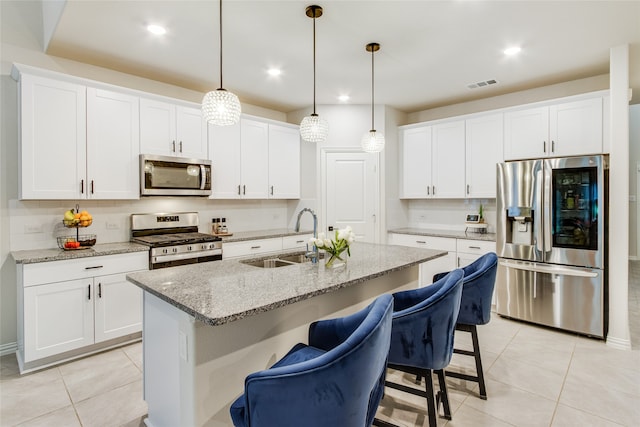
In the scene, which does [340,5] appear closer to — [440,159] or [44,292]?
[440,159]

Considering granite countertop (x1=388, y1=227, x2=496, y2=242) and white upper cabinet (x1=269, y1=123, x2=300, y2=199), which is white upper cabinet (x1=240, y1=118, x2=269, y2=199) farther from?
granite countertop (x1=388, y1=227, x2=496, y2=242)

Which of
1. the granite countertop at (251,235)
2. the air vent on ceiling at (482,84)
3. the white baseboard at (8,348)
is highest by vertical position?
the air vent on ceiling at (482,84)

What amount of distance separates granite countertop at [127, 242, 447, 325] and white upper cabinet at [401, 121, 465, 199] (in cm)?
236

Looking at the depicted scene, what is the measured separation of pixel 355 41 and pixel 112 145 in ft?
8.06

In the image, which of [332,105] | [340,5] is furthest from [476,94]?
[340,5]

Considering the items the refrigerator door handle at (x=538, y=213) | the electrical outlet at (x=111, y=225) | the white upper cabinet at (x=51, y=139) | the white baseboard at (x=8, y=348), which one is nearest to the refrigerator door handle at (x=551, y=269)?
the refrigerator door handle at (x=538, y=213)

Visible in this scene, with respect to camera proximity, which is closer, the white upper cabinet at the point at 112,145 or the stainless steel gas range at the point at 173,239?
the white upper cabinet at the point at 112,145

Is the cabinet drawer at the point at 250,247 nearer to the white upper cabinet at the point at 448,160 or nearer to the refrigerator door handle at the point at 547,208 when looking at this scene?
the white upper cabinet at the point at 448,160

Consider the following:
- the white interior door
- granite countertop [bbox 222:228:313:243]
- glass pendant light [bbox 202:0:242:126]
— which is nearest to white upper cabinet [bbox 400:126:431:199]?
the white interior door

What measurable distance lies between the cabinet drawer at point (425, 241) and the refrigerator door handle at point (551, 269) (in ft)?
2.22

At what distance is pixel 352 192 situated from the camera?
16.1ft

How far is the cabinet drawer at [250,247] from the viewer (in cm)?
389

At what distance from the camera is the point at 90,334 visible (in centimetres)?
294

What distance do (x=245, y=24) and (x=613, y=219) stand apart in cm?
364
